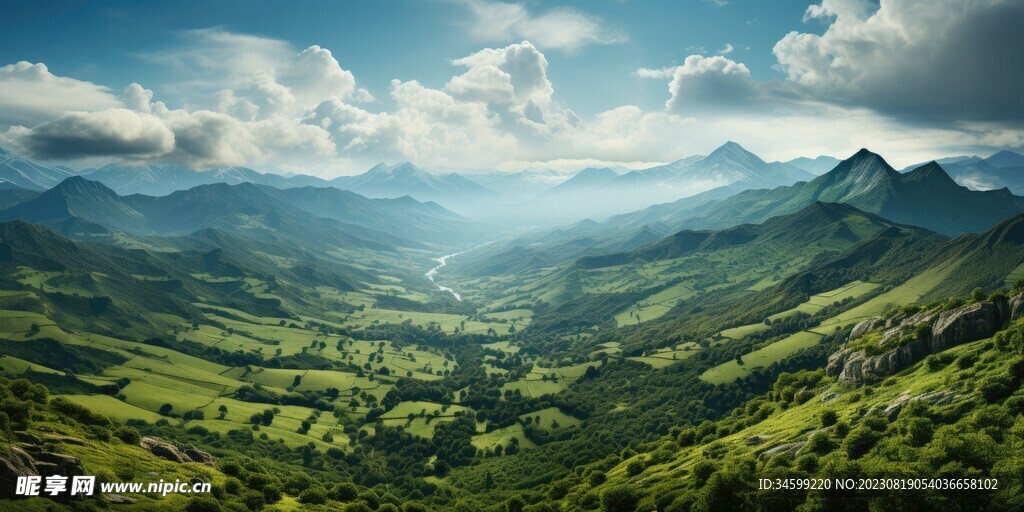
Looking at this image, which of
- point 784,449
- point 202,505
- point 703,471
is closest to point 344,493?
point 202,505

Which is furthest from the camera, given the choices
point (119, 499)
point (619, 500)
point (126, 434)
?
point (126, 434)

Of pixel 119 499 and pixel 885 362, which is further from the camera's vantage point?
pixel 885 362

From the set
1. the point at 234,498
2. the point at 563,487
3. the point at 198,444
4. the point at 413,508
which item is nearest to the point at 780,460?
the point at 563,487

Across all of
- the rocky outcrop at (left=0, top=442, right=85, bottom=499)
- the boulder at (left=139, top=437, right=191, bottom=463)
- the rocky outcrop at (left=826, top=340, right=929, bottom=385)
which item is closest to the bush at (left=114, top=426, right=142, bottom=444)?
the boulder at (left=139, top=437, right=191, bottom=463)

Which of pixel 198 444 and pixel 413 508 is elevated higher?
pixel 413 508

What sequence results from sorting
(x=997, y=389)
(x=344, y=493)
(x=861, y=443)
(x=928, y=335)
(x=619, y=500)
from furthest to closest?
(x=344, y=493), (x=928, y=335), (x=619, y=500), (x=861, y=443), (x=997, y=389)

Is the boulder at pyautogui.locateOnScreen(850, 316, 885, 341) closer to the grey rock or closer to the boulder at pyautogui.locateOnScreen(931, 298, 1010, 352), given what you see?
the boulder at pyautogui.locateOnScreen(931, 298, 1010, 352)

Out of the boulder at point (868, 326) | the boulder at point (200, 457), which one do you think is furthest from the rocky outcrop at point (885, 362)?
the boulder at point (200, 457)

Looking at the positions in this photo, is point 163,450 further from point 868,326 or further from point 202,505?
point 868,326

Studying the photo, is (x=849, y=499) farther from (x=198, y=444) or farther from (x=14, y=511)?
(x=198, y=444)

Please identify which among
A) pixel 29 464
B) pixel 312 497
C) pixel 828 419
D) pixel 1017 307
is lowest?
pixel 312 497
